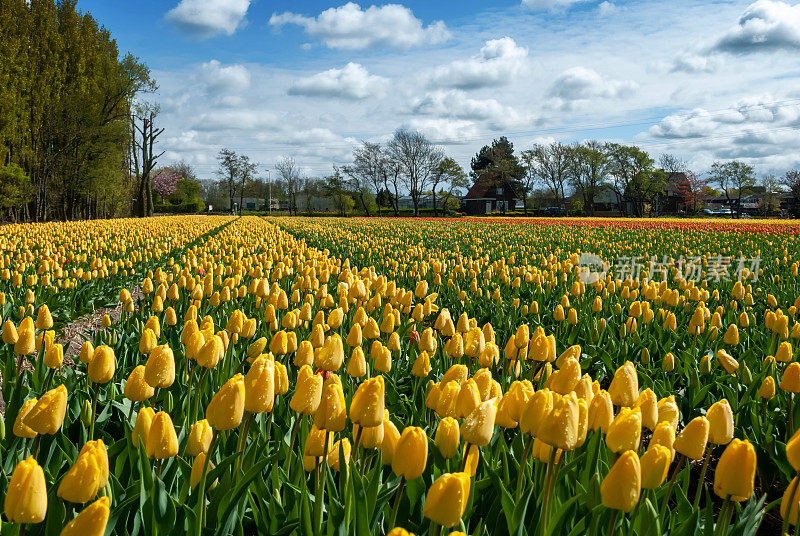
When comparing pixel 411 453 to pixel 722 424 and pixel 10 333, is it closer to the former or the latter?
pixel 722 424

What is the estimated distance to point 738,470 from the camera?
128 cm

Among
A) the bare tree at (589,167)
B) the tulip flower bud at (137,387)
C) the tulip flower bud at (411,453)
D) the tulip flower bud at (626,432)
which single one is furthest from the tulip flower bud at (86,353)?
the bare tree at (589,167)

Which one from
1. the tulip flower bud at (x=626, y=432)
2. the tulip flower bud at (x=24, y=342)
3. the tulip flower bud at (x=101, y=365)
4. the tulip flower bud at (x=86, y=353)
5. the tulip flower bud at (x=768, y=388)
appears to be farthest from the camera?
the tulip flower bud at (x=24, y=342)

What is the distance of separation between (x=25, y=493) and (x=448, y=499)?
2.76 feet

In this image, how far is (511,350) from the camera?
2.62m

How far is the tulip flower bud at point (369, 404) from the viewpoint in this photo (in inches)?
58.3

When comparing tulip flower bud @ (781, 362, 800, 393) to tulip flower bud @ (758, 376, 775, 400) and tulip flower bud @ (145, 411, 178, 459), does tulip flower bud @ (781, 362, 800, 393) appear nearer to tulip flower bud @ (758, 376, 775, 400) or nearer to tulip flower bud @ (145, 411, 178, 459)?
tulip flower bud @ (758, 376, 775, 400)

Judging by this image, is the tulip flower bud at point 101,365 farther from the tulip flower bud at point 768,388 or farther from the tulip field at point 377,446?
the tulip flower bud at point 768,388

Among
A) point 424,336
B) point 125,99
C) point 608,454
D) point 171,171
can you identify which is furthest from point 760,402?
point 171,171

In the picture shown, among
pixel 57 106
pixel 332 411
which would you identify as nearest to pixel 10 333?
pixel 332 411

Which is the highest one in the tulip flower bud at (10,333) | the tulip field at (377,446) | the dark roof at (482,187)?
the dark roof at (482,187)

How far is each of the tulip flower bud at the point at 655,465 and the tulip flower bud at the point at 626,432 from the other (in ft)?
0.25

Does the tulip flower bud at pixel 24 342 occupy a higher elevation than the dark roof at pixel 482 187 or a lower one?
lower

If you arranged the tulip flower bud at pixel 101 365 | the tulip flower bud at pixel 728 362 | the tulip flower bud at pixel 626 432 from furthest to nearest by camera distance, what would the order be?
the tulip flower bud at pixel 728 362, the tulip flower bud at pixel 101 365, the tulip flower bud at pixel 626 432
